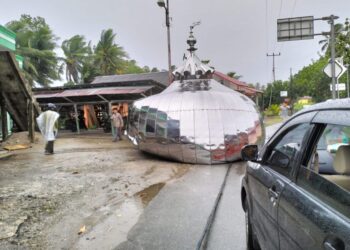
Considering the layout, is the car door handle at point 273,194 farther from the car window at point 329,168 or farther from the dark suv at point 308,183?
the car window at point 329,168

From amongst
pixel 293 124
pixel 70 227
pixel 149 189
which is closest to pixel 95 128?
pixel 149 189

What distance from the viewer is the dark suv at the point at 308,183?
1856 millimetres

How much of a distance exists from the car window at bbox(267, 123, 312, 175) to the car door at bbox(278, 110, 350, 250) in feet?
0.53

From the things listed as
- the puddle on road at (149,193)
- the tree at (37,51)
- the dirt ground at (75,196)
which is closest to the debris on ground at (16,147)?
the dirt ground at (75,196)

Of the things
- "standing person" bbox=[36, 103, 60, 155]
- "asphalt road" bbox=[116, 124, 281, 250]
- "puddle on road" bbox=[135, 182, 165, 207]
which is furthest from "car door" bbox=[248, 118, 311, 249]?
"standing person" bbox=[36, 103, 60, 155]

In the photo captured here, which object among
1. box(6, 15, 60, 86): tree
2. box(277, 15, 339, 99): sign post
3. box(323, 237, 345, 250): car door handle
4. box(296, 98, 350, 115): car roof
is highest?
box(6, 15, 60, 86): tree

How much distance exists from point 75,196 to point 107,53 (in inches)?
1718

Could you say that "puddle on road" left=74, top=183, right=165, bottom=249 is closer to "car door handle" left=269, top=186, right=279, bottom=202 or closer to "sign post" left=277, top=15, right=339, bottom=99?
"car door handle" left=269, top=186, right=279, bottom=202

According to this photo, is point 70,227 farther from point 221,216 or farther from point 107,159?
point 107,159

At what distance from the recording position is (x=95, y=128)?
27656 mm

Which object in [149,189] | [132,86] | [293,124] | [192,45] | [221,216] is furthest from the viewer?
[132,86]

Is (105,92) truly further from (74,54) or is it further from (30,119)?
(74,54)

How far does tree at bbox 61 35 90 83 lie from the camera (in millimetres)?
44469

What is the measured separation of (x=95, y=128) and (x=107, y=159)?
632 inches
